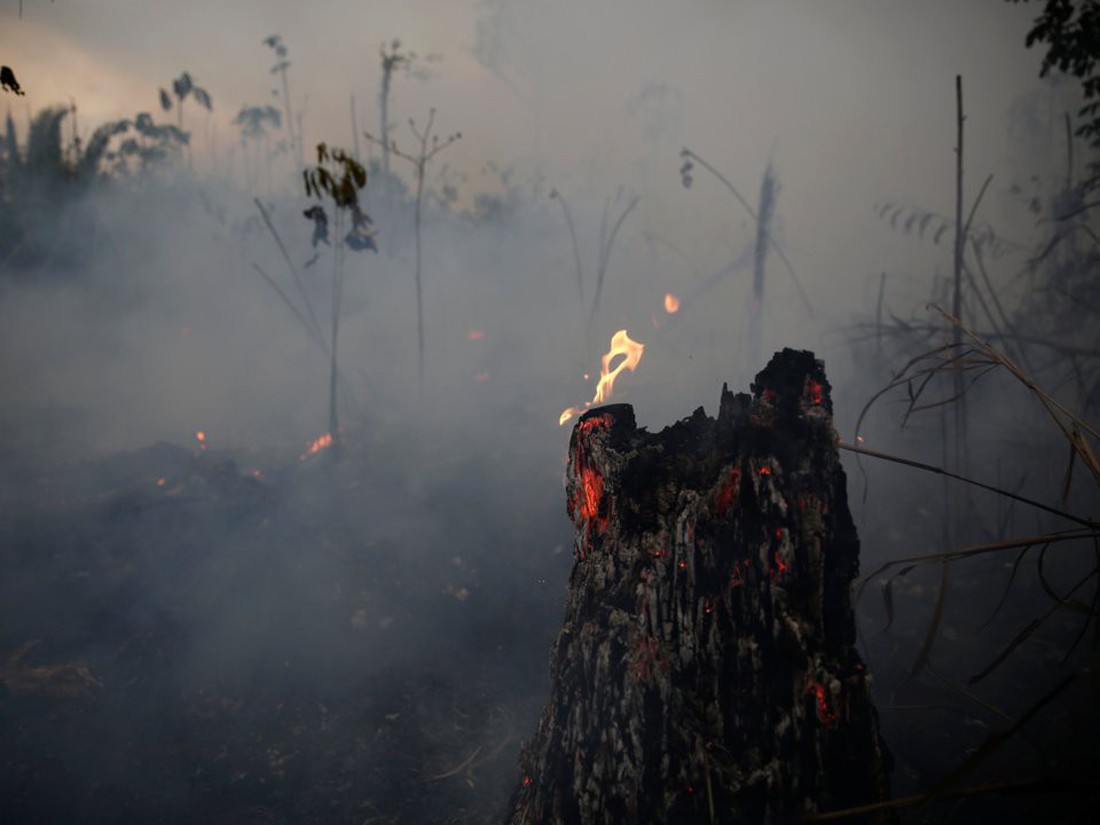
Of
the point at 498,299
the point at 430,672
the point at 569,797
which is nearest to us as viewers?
the point at 569,797

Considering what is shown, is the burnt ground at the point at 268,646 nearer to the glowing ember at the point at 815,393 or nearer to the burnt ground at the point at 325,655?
the burnt ground at the point at 325,655

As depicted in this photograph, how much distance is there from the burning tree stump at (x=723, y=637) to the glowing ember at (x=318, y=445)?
7797 millimetres

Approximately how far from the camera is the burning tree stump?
237cm

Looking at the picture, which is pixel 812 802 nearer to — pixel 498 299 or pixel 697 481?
pixel 697 481

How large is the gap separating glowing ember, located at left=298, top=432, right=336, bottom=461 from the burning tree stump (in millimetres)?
7797

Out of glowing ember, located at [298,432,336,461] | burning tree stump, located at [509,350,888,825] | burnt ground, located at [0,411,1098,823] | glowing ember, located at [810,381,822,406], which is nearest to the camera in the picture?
burning tree stump, located at [509,350,888,825]

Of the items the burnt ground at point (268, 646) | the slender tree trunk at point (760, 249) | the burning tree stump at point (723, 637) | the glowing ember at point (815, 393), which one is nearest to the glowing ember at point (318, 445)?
the burnt ground at point (268, 646)

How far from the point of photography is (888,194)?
29.0 metres

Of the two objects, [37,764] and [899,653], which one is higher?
[899,653]

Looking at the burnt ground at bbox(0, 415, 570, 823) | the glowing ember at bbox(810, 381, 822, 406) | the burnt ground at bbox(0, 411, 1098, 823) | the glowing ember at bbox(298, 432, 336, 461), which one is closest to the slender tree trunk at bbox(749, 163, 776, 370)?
the burnt ground at bbox(0, 411, 1098, 823)

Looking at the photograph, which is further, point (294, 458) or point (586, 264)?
point (586, 264)

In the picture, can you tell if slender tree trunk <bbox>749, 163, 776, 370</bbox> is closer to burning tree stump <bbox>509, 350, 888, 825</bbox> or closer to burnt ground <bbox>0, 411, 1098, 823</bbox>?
burnt ground <bbox>0, 411, 1098, 823</bbox>

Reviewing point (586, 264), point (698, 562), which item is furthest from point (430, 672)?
point (586, 264)

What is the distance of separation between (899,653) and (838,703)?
14.5ft
